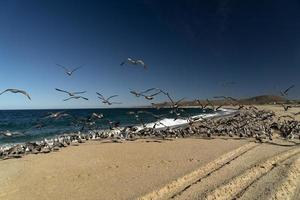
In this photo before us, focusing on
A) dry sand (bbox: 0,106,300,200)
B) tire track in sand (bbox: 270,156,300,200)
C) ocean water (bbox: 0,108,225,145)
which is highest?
ocean water (bbox: 0,108,225,145)

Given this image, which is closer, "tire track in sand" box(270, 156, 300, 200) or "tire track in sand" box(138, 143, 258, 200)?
"tire track in sand" box(138, 143, 258, 200)

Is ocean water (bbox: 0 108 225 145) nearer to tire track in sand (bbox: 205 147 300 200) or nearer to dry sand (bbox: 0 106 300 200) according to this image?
dry sand (bbox: 0 106 300 200)

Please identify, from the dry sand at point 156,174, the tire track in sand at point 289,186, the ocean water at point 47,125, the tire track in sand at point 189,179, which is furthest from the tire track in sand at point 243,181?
the ocean water at point 47,125

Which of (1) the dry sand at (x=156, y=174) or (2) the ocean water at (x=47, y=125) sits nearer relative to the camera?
(1) the dry sand at (x=156, y=174)

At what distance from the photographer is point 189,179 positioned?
11.1 metres

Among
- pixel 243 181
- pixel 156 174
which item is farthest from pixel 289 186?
pixel 156 174

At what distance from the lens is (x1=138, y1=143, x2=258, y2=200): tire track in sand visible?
950 centimetres

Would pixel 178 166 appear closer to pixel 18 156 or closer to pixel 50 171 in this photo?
pixel 50 171

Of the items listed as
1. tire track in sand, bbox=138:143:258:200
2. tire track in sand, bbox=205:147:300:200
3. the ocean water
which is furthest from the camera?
the ocean water

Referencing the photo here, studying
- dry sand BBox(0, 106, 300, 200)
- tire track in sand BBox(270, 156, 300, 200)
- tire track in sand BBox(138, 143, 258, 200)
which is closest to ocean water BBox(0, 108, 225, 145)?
dry sand BBox(0, 106, 300, 200)

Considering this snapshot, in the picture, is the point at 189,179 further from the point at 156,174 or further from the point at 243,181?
the point at 243,181

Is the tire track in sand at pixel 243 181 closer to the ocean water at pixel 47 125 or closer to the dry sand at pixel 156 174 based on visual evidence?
the dry sand at pixel 156 174

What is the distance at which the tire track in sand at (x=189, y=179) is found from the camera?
374 inches

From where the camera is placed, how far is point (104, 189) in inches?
388
